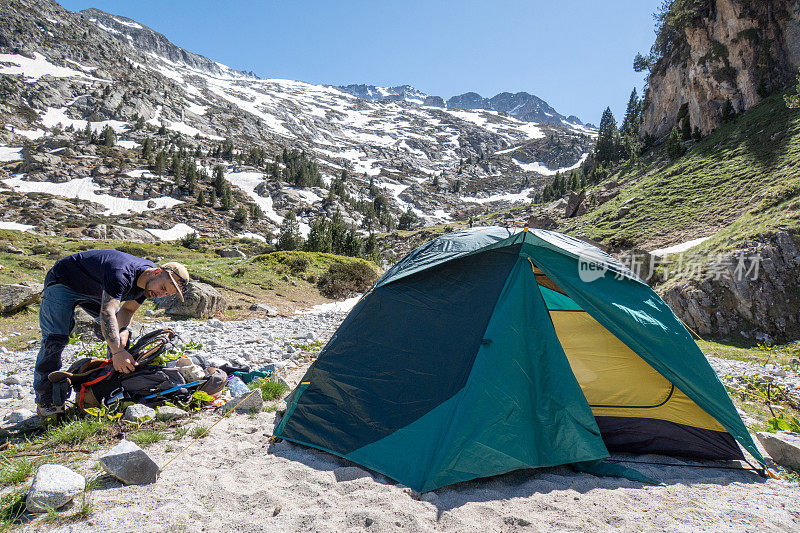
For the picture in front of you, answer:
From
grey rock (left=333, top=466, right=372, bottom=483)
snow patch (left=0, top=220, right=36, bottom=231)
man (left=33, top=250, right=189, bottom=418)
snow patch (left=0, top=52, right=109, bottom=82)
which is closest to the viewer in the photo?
grey rock (left=333, top=466, right=372, bottom=483)

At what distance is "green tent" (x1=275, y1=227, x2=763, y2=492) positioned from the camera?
3.45 m

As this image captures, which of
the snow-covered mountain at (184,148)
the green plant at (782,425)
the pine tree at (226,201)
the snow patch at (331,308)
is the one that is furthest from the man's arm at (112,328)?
the pine tree at (226,201)

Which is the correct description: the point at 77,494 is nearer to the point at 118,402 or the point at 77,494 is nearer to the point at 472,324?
the point at 118,402

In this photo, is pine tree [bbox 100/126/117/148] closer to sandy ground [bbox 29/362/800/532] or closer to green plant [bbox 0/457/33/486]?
green plant [bbox 0/457/33/486]

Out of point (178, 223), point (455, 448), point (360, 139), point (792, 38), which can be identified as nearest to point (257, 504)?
point (455, 448)

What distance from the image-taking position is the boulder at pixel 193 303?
11.5m

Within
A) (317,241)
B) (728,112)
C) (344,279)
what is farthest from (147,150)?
(728,112)

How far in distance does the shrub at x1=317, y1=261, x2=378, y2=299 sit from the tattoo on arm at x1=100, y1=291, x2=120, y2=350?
14963mm

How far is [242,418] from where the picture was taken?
14.8ft

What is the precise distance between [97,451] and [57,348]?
1.32m

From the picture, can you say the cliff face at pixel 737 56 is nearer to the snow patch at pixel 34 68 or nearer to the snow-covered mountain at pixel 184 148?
the snow-covered mountain at pixel 184 148

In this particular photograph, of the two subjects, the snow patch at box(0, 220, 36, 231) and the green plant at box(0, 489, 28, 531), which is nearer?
the green plant at box(0, 489, 28, 531)

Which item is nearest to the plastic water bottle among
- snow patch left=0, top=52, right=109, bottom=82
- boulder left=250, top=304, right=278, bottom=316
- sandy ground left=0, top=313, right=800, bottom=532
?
sandy ground left=0, top=313, right=800, bottom=532

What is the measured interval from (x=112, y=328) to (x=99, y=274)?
2.17ft
